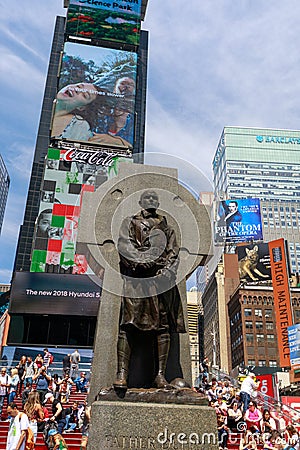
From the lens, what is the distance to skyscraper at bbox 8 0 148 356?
3666 cm

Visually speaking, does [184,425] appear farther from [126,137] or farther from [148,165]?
[126,137]

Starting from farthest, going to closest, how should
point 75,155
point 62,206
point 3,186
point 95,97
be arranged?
1. point 3,186
2. point 95,97
3. point 75,155
4. point 62,206

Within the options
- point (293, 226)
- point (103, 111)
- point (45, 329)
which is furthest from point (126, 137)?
point (293, 226)

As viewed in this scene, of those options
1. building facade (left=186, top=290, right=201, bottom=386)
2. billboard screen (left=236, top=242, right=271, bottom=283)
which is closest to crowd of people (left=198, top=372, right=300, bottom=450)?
building facade (left=186, top=290, right=201, bottom=386)

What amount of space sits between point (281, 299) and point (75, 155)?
31.3 meters

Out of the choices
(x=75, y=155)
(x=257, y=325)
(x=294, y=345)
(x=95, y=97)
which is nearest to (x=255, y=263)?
(x=257, y=325)

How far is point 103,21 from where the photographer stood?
206 ft

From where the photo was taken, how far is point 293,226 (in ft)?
481

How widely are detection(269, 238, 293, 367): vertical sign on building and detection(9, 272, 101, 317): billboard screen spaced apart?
78.8ft

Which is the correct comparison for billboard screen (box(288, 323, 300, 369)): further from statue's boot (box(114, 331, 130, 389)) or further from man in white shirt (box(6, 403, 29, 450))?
statue's boot (box(114, 331, 130, 389))

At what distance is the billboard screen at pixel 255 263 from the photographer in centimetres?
7019

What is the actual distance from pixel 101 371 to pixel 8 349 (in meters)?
28.8

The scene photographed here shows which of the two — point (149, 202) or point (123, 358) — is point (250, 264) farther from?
point (123, 358)

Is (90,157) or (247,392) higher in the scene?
(90,157)
